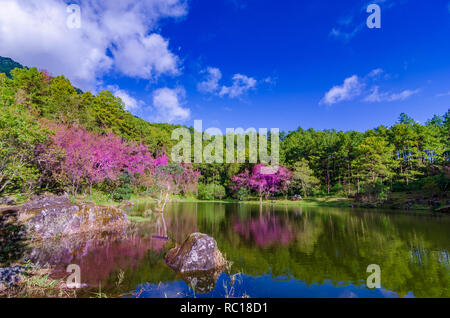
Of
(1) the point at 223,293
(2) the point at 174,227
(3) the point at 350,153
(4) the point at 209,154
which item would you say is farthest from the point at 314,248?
(4) the point at 209,154

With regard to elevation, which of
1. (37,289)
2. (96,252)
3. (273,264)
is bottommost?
(273,264)

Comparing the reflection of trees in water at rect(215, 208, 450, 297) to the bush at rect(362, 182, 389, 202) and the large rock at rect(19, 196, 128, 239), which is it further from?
the bush at rect(362, 182, 389, 202)

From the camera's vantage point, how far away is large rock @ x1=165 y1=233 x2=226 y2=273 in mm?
8273

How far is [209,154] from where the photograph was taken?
6169 cm

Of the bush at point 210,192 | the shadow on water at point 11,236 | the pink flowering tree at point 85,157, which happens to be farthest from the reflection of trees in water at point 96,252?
the bush at point 210,192

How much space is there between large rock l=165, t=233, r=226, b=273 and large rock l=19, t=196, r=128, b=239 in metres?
7.77

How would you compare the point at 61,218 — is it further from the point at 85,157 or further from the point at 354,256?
the point at 354,256

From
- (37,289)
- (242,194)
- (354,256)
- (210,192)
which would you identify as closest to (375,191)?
(242,194)

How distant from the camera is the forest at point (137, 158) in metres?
15.1

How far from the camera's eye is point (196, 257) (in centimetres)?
842

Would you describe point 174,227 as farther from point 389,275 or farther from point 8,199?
point 389,275

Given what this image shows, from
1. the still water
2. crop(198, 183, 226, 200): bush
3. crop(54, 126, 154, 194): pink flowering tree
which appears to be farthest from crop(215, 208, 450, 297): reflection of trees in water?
crop(198, 183, 226, 200): bush

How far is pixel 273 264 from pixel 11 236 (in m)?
12.7

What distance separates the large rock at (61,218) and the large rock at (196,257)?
7766 mm
